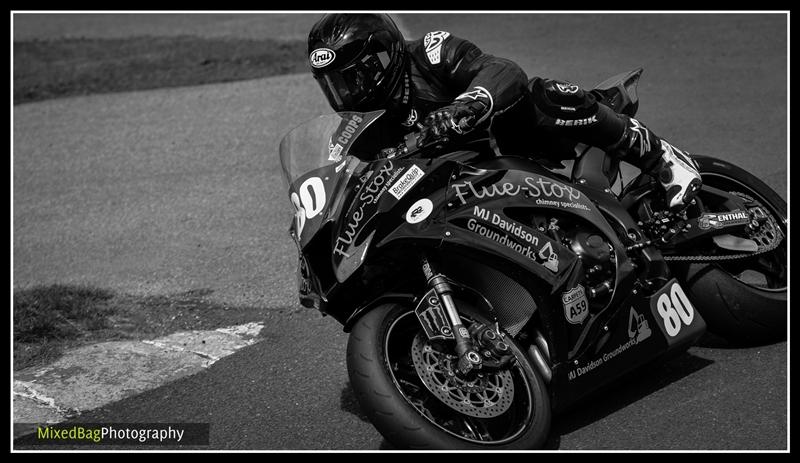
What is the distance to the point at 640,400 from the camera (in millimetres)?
4418

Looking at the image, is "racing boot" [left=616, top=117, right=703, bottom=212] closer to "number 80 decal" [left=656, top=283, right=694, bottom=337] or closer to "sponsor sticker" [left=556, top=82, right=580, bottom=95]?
"sponsor sticker" [left=556, top=82, right=580, bottom=95]

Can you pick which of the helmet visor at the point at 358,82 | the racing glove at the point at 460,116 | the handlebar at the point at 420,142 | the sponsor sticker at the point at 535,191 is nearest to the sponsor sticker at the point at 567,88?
the sponsor sticker at the point at 535,191

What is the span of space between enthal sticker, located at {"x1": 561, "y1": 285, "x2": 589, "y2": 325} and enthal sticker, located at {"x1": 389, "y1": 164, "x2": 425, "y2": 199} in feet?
2.60

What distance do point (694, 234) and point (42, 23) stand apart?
13.3 meters

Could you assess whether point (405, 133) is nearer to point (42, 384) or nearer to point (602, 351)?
point (602, 351)

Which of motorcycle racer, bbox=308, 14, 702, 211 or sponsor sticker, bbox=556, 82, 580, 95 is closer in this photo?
motorcycle racer, bbox=308, 14, 702, 211

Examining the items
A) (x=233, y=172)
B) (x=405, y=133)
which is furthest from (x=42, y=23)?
(x=405, y=133)

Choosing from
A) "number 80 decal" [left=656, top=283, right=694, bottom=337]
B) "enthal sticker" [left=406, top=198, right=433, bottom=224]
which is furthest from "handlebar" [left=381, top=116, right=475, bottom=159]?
"number 80 decal" [left=656, top=283, right=694, bottom=337]

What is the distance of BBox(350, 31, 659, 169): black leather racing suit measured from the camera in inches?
165

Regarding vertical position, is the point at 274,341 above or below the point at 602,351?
below

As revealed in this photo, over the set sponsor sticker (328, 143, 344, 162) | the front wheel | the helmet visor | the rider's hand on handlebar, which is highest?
the helmet visor

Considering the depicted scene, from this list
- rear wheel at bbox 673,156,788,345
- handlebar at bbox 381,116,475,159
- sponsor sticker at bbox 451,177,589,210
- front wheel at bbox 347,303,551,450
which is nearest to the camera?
front wheel at bbox 347,303,551,450

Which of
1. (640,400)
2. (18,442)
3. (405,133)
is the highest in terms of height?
(405,133)

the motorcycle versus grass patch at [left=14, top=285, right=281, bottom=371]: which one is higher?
the motorcycle
